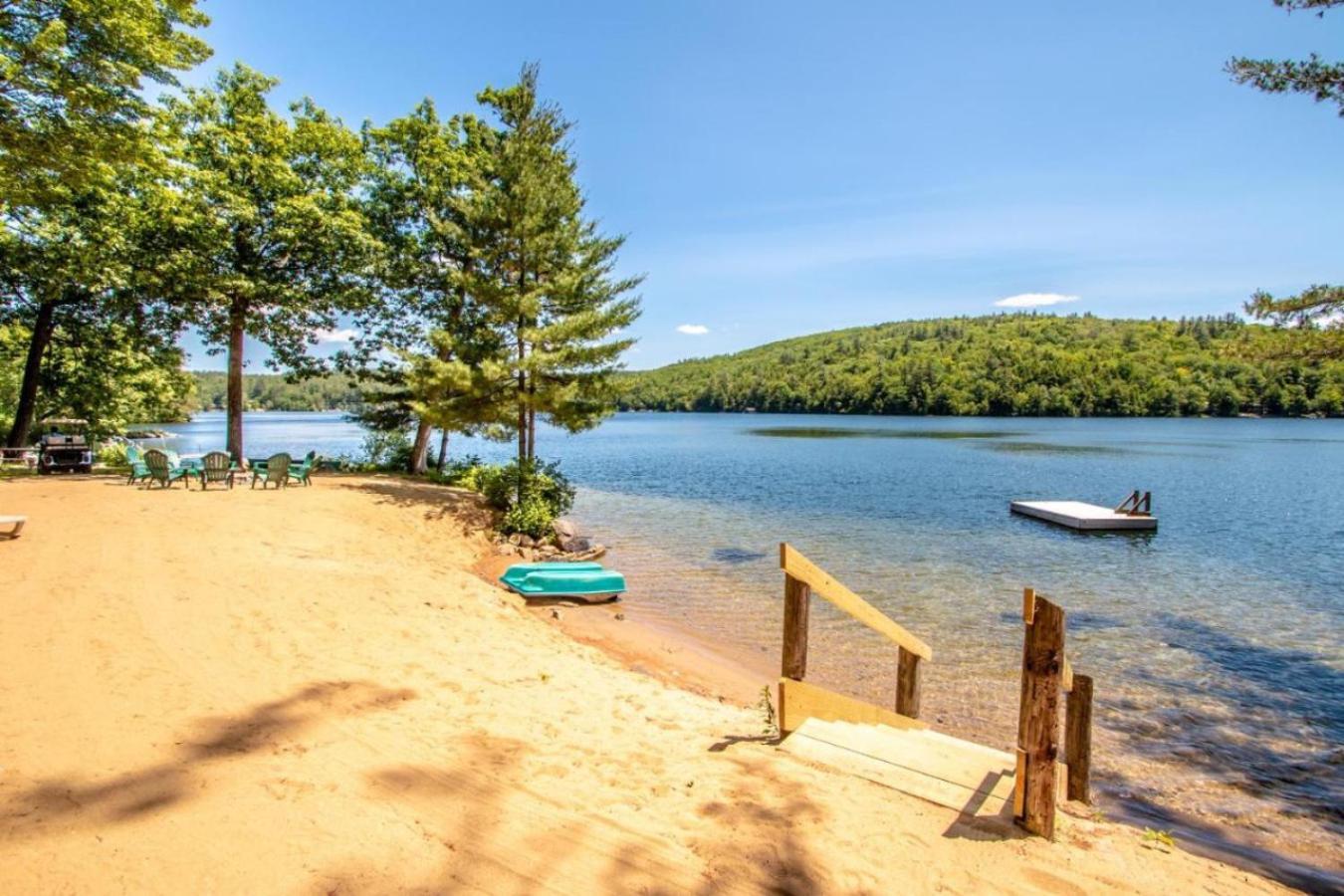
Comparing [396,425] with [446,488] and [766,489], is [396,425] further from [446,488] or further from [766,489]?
[766,489]

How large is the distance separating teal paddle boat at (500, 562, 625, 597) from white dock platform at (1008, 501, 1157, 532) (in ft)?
64.3

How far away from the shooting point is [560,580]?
13.1 metres

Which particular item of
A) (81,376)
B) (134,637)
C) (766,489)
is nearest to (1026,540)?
(766,489)

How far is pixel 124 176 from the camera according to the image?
18562mm

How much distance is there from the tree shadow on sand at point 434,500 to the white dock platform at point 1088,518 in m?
21.3

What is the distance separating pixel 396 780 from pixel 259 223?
21.6 m

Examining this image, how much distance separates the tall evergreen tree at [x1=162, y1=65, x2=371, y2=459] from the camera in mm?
19156

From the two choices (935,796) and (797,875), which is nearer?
(797,875)

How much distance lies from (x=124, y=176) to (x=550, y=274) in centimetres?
1250

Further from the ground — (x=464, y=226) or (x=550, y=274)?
(x=464, y=226)

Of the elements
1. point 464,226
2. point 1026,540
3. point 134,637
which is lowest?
point 1026,540

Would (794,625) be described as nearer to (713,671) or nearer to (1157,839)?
(1157,839)

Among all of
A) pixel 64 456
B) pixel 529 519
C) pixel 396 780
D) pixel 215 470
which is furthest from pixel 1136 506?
pixel 64 456

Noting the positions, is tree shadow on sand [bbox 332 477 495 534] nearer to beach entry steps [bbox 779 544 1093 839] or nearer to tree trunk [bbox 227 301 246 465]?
tree trunk [bbox 227 301 246 465]
